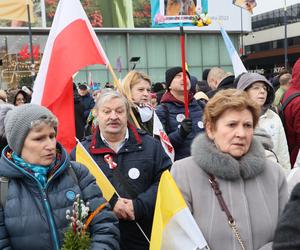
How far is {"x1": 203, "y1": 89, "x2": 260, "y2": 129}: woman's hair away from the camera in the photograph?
277cm

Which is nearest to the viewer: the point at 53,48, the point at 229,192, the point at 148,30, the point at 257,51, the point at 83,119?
the point at 229,192

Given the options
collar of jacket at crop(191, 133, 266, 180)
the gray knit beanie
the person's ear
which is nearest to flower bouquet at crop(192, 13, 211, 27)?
the person's ear

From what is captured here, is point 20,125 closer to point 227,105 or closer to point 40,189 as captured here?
point 40,189

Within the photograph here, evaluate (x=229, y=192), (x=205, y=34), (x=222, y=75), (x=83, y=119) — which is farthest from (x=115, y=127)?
(x=205, y=34)

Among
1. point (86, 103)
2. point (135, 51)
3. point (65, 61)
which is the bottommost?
point (86, 103)

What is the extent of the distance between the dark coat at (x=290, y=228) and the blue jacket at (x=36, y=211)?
137 centimetres

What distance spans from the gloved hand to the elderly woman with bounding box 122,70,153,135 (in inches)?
12.5

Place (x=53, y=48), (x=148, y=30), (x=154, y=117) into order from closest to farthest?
(x=53, y=48)
(x=154, y=117)
(x=148, y=30)

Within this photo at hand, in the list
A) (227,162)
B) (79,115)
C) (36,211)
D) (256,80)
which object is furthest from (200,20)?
(79,115)

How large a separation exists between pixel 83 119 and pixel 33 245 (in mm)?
6056

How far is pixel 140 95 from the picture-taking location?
15.9 ft

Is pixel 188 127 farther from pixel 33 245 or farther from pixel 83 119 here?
pixel 83 119

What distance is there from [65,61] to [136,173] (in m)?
1.27

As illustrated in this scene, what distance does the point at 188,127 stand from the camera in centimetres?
442
